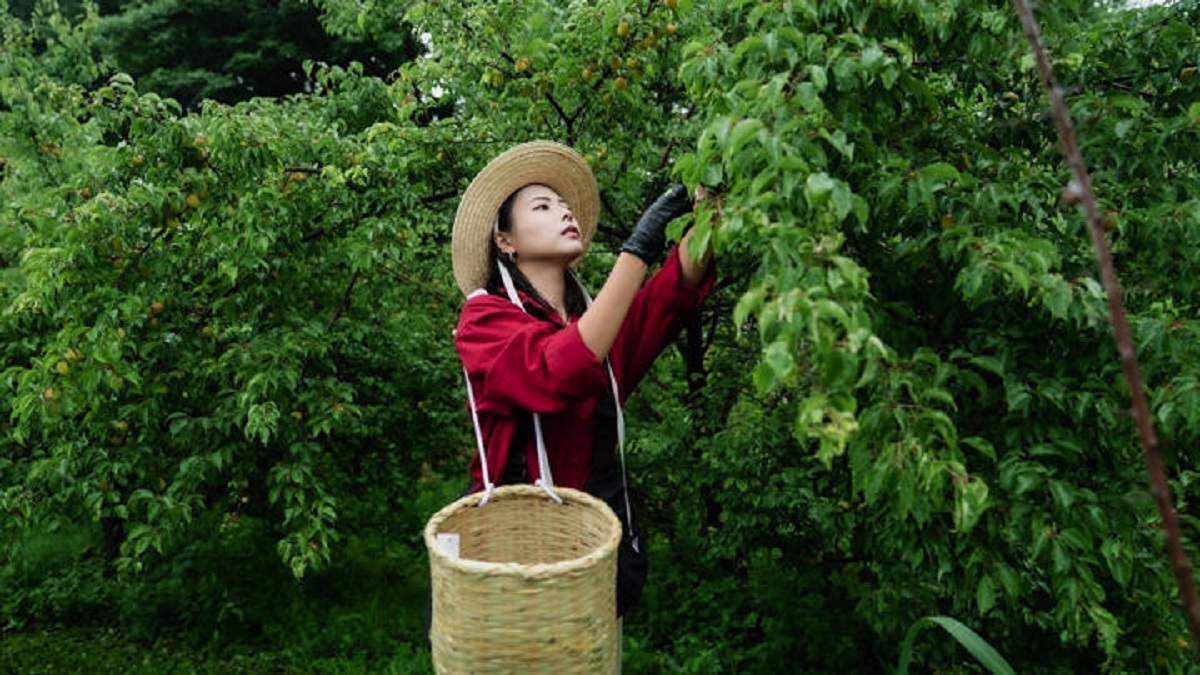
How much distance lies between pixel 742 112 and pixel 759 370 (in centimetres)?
47

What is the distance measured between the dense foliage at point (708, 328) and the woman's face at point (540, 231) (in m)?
0.37

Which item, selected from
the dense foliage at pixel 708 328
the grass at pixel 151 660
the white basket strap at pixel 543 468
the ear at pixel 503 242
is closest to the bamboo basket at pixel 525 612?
the white basket strap at pixel 543 468

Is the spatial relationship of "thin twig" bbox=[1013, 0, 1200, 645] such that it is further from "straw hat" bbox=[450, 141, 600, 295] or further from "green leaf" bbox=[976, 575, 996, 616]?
"straw hat" bbox=[450, 141, 600, 295]

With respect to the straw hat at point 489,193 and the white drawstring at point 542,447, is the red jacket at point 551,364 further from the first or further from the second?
the straw hat at point 489,193

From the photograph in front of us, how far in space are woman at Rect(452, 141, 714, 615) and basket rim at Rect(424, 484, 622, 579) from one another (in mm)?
56

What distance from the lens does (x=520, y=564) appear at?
1757 mm

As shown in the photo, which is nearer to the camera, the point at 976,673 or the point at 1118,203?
the point at 1118,203

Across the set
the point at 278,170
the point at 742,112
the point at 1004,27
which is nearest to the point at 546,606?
the point at 742,112

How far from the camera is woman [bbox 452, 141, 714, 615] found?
1.82 metres

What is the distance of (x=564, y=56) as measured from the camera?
9.86 ft

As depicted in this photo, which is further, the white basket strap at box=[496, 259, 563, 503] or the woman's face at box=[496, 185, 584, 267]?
the woman's face at box=[496, 185, 584, 267]

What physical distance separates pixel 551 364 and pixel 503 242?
614 millimetres

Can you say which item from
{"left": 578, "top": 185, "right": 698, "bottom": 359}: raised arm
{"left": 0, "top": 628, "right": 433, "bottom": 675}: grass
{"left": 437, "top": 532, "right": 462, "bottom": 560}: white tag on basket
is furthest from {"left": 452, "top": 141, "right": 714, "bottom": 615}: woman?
{"left": 0, "top": 628, "right": 433, "bottom": 675}: grass

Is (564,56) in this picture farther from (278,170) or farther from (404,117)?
(278,170)
